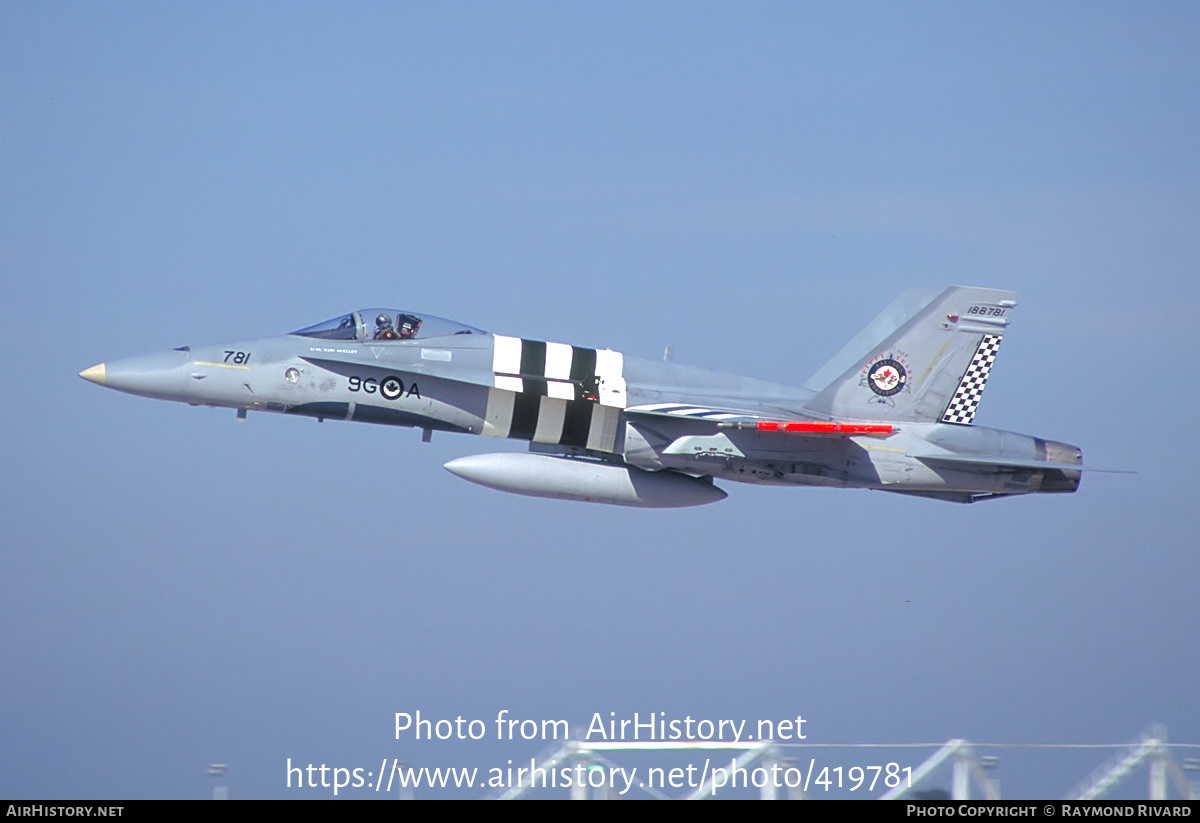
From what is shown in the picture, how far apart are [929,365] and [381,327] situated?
854 centimetres

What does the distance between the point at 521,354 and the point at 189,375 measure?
480 centimetres

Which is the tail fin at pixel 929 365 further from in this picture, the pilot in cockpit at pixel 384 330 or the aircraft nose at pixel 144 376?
the aircraft nose at pixel 144 376

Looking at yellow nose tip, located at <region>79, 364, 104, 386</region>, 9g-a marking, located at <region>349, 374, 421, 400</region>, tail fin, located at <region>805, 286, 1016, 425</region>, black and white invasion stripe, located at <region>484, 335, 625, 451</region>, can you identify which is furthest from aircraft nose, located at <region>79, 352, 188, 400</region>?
tail fin, located at <region>805, 286, 1016, 425</region>

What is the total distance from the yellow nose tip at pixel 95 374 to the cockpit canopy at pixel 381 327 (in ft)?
9.07

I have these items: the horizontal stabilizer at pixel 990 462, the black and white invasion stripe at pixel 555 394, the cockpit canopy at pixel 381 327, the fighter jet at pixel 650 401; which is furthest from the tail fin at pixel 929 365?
the cockpit canopy at pixel 381 327

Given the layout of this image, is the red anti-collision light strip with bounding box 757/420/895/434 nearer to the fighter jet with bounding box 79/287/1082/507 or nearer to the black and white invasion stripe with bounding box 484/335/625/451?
the fighter jet with bounding box 79/287/1082/507

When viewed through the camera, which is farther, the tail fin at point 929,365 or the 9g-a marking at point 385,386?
the tail fin at point 929,365

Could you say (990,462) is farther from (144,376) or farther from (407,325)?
(144,376)

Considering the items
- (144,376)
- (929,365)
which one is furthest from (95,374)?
(929,365)

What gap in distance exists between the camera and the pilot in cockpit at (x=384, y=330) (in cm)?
2030
